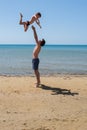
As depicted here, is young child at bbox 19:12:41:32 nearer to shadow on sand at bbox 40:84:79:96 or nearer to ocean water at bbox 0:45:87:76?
shadow on sand at bbox 40:84:79:96

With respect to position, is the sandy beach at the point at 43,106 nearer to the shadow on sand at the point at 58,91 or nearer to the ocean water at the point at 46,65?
the shadow on sand at the point at 58,91

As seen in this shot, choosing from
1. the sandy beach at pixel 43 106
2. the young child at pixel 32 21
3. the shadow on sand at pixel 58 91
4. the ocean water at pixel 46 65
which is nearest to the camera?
the sandy beach at pixel 43 106

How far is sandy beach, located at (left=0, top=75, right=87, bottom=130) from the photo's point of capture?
768cm

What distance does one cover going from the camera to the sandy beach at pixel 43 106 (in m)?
7.68

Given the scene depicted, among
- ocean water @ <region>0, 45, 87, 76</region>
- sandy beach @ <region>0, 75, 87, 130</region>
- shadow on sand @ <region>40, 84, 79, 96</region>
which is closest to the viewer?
sandy beach @ <region>0, 75, 87, 130</region>

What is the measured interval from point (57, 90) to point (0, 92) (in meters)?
1.92

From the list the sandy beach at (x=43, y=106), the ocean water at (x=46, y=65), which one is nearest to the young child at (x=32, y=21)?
the sandy beach at (x=43, y=106)

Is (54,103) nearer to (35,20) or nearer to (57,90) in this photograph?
(57,90)

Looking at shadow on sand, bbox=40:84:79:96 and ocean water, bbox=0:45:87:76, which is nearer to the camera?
shadow on sand, bbox=40:84:79:96

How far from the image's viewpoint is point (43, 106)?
945cm

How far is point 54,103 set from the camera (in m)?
9.78

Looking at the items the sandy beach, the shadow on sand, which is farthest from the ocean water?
the sandy beach

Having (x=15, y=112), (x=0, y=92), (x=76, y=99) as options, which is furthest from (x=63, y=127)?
(x=0, y=92)

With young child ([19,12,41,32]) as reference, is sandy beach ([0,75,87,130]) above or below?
below
